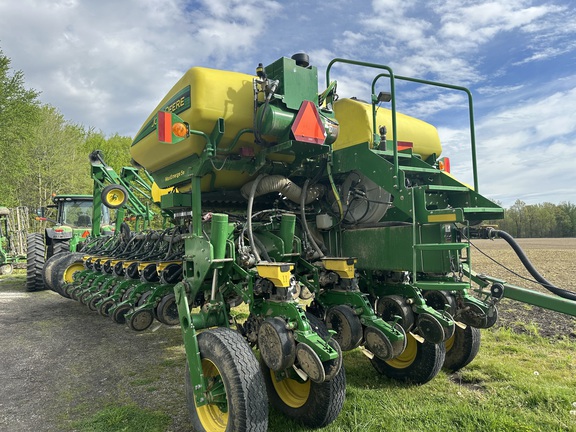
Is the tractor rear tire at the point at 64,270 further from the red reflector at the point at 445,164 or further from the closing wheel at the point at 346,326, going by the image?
the red reflector at the point at 445,164

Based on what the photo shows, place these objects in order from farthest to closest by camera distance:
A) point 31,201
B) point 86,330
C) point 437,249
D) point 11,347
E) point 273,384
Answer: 1. point 31,201
2. point 86,330
3. point 11,347
4. point 273,384
5. point 437,249

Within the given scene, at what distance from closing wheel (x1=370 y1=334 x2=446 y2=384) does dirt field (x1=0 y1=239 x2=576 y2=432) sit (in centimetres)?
208

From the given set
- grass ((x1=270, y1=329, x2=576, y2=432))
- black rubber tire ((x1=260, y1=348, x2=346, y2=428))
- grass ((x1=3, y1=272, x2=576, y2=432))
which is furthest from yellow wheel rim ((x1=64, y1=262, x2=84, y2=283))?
black rubber tire ((x1=260, y1=348, x2=346, y2=428))

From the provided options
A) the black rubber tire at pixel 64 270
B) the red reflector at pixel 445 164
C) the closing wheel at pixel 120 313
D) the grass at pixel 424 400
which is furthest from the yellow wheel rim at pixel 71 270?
the red reflector at pixel 445 164

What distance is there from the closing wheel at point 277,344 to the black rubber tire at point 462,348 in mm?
2290

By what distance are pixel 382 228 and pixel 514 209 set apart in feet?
234

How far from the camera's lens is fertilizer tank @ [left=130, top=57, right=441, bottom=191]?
3355 mm

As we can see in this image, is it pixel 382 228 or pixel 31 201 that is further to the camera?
pixel 31 201

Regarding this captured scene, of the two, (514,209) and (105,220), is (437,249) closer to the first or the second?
(105,220)

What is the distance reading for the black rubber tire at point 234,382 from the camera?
2.62m

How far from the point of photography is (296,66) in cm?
352

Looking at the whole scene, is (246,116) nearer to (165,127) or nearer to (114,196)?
(165,127)

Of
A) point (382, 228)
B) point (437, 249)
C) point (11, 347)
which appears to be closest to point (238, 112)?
point (382, 228)

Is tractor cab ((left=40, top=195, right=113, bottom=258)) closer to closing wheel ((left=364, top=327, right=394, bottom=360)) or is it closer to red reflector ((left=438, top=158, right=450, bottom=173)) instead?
red reflector ((left=438, top=158, right=450, bottom=173))
